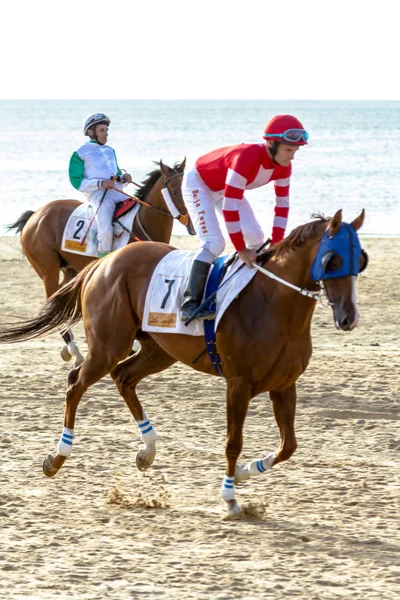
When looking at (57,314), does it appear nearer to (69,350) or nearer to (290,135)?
(290,135)

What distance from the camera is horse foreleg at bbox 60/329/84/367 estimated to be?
386 inches

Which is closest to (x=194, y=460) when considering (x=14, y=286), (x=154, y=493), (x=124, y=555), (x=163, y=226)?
(x=154, y=493)

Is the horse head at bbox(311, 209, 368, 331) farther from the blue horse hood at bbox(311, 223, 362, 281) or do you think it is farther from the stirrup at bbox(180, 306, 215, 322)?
the stirrup at bbox(180, 306, 215, 322)

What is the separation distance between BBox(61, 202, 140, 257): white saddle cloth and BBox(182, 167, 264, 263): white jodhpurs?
3664 mm

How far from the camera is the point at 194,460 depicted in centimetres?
688

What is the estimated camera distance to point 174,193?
9.92 m

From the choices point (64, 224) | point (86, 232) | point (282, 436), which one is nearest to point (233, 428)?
point (282, 436)

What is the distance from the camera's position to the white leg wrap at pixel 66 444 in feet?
21.0

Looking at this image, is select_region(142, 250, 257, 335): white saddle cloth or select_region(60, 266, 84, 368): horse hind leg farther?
select_region(60, 266, 84, 368): horse hind leg

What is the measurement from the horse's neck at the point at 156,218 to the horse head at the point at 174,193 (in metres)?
0.16

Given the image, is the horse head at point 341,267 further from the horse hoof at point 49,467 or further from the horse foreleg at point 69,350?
the horse foreleg at point 69,350

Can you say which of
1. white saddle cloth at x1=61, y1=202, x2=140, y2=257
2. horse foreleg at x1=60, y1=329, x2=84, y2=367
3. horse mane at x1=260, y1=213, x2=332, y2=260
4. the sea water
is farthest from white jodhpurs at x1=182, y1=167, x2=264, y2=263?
the sea water

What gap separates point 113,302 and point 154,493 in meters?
1.24

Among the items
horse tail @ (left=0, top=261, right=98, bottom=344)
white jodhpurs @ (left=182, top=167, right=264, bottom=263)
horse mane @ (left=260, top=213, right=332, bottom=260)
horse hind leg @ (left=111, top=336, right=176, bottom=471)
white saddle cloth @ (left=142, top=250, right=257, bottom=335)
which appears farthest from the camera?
horse tail @ (left=0, top=261, right=98, bottom=344)
